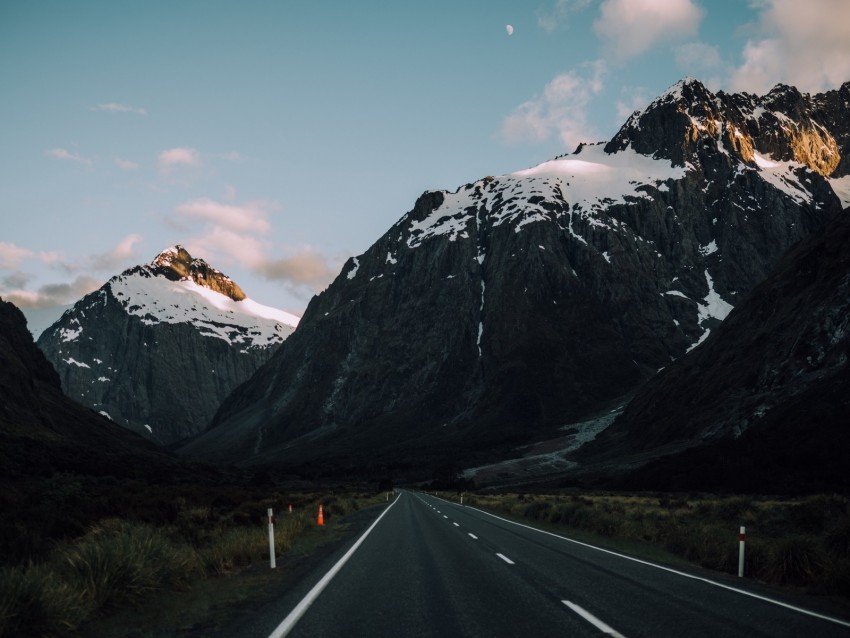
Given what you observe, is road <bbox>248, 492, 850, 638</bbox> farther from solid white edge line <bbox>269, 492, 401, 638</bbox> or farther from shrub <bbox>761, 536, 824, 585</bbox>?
shrub <bbox>761, 536, 824, 585</bbox>

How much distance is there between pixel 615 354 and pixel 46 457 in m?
166

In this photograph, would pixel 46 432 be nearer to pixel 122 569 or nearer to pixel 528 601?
pixel 122 569

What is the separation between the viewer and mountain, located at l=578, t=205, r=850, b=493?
67125 millimetres

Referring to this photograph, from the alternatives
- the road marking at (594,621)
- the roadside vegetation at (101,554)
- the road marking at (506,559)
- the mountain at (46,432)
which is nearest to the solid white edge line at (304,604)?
the roadside vegetation at (101,554)

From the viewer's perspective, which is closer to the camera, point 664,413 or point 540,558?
point 540,558

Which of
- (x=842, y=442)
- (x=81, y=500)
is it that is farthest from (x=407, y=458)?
(x=81, y=500)

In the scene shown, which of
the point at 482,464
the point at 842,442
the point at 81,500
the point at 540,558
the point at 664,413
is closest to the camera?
the point at 540,558

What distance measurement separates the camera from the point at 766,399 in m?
89.9

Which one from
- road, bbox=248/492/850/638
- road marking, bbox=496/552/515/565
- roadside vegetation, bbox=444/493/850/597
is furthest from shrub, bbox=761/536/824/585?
road marking, bbox=496/552/515/565

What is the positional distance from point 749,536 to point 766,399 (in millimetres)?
82120

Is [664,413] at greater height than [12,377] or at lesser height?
lesser

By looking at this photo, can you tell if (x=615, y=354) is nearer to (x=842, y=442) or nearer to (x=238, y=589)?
(x=842, y=442)

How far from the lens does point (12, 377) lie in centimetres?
9769

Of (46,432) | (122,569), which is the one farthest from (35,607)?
(46,432)
